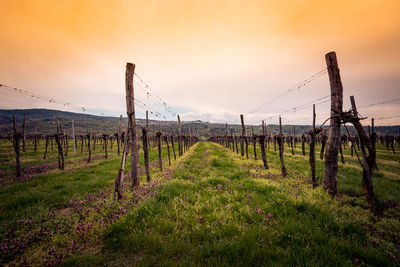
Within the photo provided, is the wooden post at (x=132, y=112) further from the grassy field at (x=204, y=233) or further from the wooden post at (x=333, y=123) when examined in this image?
the wooden post at (x=333, y=123)

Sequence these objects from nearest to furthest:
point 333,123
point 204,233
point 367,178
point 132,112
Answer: point 204,233
point 367,178
point 333,123
point 132,112

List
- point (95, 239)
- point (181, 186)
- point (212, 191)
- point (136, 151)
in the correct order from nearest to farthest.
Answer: point (95, 239), point (212, 191), point (181, 186), point (136, 151)

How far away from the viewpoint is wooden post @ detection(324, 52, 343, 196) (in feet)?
22.5

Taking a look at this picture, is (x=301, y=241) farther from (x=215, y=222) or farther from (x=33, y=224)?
(x=33, y=224)

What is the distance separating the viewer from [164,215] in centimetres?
488

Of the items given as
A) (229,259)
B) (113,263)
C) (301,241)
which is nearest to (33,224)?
(113,263)

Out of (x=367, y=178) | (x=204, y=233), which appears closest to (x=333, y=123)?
(x=367, y=178)

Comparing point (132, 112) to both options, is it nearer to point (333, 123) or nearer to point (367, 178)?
point (333, 123)

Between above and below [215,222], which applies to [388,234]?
below

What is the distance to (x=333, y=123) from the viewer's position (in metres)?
6.84

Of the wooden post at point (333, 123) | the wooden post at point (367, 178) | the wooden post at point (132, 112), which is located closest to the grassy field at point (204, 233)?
the wooden post at point (367, 178)

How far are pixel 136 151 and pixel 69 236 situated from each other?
4989 mm

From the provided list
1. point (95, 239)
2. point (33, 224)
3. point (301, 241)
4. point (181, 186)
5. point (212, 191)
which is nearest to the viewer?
point (301, 241)

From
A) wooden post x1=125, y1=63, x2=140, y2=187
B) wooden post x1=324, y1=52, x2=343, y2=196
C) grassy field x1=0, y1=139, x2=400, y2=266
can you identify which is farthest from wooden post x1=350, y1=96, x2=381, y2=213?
wooden post x1=125, y1=63, x2=140, y2=187
